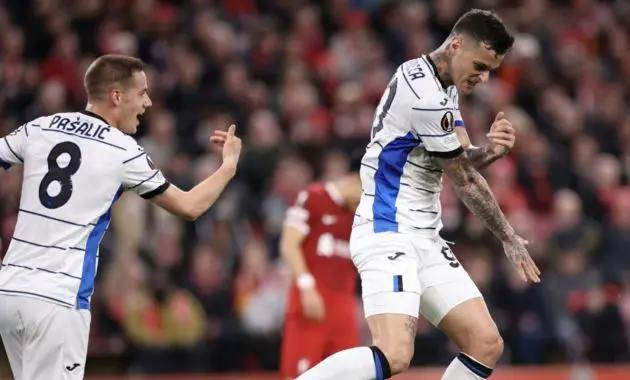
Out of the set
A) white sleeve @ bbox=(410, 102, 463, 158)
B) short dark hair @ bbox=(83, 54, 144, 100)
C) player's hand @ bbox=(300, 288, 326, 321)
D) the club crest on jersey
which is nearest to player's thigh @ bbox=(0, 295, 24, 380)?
short dark hair @ bbox=(83, 54, 144, 100)

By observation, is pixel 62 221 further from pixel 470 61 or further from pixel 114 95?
pixel 470 61

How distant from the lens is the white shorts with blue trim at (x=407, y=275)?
7055 millimetres

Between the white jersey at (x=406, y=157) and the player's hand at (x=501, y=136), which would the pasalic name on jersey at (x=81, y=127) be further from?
the player's hand at (x=501, y=136)

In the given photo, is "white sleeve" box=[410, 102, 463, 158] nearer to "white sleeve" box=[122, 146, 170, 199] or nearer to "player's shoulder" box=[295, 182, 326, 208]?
"white sleeve" box=[122, 146, 170, 199]

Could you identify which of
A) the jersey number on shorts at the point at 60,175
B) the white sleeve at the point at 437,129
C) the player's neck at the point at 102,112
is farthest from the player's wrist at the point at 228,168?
the white sleeve at the point at 437,129

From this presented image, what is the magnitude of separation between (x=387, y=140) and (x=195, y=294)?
6.33 metres

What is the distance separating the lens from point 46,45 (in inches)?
614

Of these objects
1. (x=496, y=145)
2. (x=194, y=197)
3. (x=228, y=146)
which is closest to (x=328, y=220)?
(x=496, y=145)

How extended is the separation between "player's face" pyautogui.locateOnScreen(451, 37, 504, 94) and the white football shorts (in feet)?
8.06

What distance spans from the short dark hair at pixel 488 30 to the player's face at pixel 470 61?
0.11 feet

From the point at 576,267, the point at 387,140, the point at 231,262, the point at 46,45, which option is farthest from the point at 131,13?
the point at 387,140

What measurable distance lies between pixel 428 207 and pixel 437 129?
536mm

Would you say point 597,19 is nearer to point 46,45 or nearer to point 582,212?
point 582,212

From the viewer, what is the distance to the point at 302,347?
31.8ft
